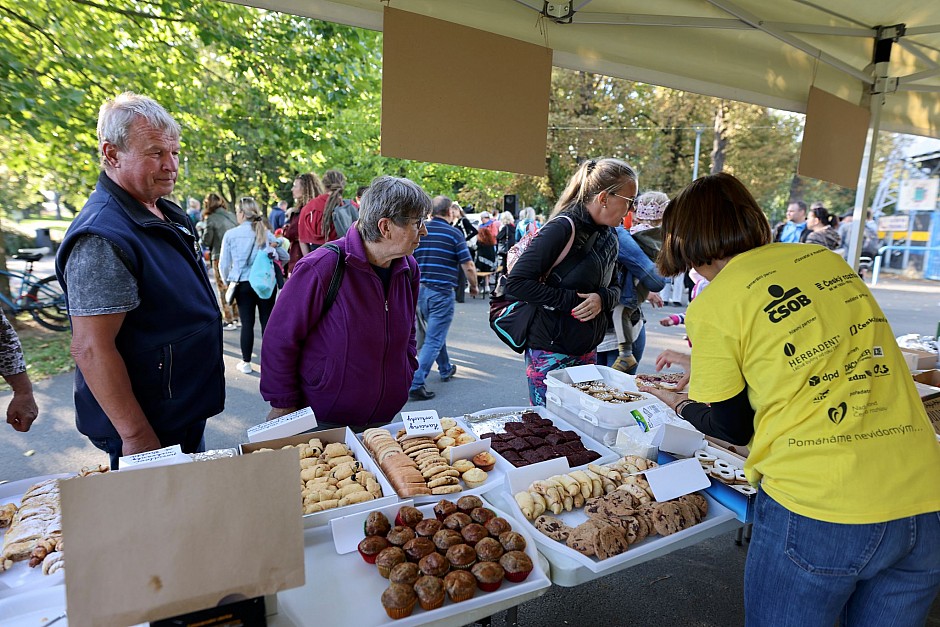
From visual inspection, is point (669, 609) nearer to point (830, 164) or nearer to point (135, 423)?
point (135, 423)

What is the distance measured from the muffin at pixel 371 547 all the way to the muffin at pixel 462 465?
429 millimetres

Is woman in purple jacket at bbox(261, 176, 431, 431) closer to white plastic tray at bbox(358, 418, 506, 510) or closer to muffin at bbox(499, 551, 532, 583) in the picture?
white plastic tray at bbox(358, 418, 506, 510)

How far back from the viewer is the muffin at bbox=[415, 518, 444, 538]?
1.43 meters

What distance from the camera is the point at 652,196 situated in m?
4.51

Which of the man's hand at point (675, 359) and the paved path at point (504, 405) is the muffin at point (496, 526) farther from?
the paved path at point (504, 405)

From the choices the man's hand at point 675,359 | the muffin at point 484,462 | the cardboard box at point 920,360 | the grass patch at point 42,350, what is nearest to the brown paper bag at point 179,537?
the muffin at point 484,462

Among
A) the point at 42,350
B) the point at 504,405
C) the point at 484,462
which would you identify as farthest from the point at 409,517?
the point at 42,350

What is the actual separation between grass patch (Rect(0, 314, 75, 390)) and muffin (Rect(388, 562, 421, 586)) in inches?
230

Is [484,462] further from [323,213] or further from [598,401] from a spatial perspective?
[323,213]

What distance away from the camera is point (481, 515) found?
151cm

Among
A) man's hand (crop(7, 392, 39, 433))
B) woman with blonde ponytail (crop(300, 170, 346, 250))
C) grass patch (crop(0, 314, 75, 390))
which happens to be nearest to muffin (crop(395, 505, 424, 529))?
man's hand (crop(7, 392, 39, 433))

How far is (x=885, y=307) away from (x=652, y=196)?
8890 millimetres

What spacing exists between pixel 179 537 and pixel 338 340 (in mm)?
1192

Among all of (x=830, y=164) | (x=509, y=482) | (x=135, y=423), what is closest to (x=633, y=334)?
(x=830, y=164)
